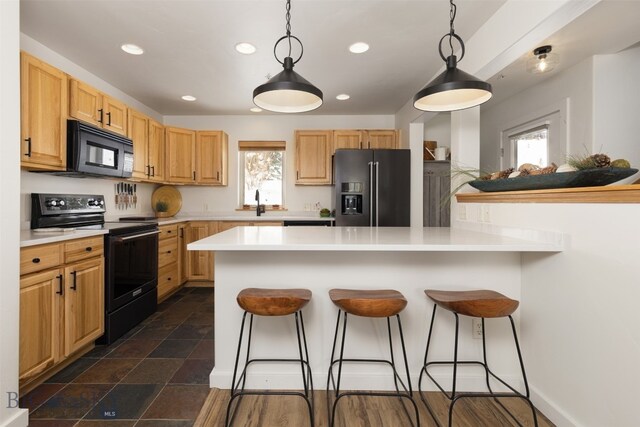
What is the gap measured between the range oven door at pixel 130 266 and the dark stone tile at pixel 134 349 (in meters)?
0.32

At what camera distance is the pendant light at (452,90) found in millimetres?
1550

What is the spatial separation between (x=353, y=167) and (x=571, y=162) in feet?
8.48

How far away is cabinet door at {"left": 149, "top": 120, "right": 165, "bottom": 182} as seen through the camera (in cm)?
379

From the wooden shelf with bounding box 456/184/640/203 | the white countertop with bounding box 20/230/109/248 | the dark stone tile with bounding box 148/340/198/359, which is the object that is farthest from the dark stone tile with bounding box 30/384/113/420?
the wooden shelf with bounding box 456/184/640/203

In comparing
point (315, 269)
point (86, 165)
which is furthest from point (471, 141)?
point (86, 165)

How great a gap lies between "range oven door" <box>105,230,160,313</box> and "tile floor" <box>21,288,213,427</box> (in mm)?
360

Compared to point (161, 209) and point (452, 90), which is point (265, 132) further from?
point (452, 90)

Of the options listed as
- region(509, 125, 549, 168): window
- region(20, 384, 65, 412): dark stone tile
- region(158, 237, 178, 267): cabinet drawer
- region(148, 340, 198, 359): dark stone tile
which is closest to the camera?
region(20, 384, 65, 412): dark stone tile

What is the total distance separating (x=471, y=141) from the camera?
2.58 metres

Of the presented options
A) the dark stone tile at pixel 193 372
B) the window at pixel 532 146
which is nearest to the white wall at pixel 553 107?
the window at pixel 532 146

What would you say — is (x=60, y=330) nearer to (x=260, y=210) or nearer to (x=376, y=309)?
(x=376, y=309)

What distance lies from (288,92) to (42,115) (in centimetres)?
183

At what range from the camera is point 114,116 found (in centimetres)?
307

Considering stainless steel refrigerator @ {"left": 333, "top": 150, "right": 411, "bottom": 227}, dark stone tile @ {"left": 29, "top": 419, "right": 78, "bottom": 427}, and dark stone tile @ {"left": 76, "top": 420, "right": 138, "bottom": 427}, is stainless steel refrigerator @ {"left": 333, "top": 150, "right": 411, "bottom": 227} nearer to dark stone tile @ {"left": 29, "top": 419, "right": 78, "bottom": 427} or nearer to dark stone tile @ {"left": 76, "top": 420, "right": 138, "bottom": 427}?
dark stone tile @ {"left": 76, "top": 420, "right": 138, "bottom": 427}
